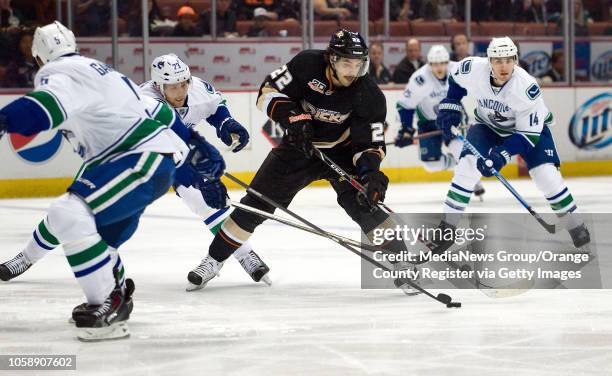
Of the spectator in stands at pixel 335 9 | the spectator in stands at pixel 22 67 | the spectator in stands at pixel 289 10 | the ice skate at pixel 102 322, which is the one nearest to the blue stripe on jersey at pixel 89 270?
the ice skate at pixel 102 322

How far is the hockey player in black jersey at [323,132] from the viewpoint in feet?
14.7

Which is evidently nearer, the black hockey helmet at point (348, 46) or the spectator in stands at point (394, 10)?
the black hockey helmet at point (348, 46)

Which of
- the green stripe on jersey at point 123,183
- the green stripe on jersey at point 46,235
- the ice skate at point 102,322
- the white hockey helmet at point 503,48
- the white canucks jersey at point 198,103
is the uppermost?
the white hockey helmet at point 503,48

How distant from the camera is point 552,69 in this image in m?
10.5

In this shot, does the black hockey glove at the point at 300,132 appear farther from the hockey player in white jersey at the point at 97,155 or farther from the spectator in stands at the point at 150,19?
the spectator in stands at the point at 150,19

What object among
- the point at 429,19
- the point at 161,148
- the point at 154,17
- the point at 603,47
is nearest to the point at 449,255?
the point at 161,148

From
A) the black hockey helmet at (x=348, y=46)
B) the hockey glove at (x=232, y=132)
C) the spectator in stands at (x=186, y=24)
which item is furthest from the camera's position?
the spectator in stands at (x=186, y=24)

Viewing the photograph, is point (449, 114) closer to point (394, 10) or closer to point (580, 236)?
point (580, 236)

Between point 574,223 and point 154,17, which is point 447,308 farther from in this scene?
point 154,17

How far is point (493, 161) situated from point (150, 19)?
14.1ft

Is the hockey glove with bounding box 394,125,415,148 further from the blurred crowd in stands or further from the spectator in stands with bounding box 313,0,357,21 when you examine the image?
the spectator in stands with bounding box 313,0,357,21

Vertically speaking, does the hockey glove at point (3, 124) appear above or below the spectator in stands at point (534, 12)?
below

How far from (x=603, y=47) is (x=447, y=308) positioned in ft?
23.2

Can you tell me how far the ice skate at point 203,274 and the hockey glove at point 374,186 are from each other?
2.63 feet
